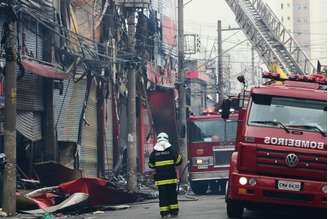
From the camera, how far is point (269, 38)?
3128 cm

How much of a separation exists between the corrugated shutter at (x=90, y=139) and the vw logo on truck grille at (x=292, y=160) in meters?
13.4

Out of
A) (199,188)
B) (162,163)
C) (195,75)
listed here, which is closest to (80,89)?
(199,188)

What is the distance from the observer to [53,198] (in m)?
16.5

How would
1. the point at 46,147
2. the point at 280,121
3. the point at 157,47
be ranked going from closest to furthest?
the point at 280,121 → the point at 46,147 → the point at 157,47

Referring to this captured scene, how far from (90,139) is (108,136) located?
2264 mm

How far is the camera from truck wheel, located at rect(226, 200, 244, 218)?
1255 cm

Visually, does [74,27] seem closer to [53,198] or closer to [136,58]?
[136,58]

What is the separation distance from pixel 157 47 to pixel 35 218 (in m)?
22.2

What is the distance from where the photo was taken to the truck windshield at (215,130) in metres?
25.4

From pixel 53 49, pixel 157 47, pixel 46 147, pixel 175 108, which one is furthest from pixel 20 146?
pixel 157 47

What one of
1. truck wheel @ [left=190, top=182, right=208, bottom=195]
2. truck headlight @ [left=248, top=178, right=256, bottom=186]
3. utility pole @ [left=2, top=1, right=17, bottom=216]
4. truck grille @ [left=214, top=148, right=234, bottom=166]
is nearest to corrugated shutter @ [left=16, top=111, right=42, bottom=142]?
utility pole @ [left=2, top=1, right=17, bottom=216]

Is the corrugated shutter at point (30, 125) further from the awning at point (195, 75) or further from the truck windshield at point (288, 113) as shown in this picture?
the awning at point (195, 75)

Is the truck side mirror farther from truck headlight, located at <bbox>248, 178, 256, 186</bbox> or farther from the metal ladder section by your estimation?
the metal ladder section

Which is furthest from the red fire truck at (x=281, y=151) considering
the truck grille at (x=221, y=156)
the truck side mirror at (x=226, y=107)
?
the truck grille at (x=221, y=156)
